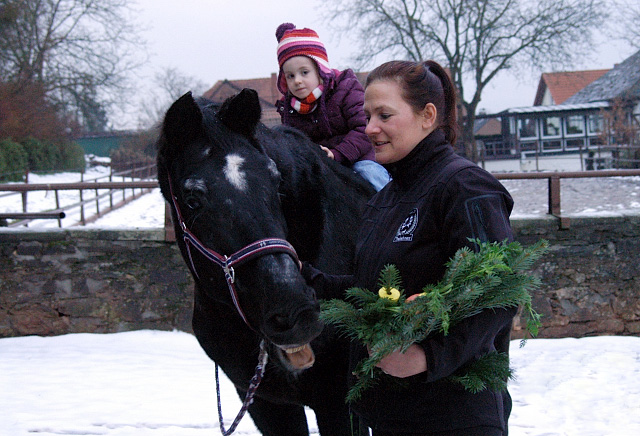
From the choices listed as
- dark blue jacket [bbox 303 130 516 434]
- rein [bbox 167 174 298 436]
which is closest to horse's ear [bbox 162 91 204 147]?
rein [bbox 167 174 298 436]

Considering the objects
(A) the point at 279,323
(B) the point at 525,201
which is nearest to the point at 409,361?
(A) the point at 279,323

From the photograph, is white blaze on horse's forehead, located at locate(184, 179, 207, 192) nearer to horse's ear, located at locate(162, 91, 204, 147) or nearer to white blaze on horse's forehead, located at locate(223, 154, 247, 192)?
white blaze on horse's forehead, located at locate(223, 154, 247, 192)

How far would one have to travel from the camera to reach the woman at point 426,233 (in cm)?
130

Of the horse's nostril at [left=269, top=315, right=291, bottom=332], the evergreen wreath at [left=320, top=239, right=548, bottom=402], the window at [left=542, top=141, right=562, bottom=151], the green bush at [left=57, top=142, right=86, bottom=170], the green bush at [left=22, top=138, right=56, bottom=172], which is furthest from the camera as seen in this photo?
the window at [left=542, top=141, right=562, bottom=151]

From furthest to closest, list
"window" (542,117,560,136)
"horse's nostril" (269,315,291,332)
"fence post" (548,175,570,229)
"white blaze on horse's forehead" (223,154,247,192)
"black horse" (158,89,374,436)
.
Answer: "window" (542,117,560,136)
"fence post" (548,175,570,229)
"white blaze on horse's forehead" (223,154,247,192)
"black horse" (158,89,374,436)
"horse's nostril" (269,315,291,332)

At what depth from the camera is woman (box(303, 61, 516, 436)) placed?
1298 millimetres

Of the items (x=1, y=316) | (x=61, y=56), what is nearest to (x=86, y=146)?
(x=61, y=56)

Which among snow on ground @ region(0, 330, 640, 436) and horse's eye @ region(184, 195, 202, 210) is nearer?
horse's eye @ region(184, 195, 202, 210)

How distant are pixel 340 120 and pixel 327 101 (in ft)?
0.41

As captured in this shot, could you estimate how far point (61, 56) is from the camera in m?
23.2

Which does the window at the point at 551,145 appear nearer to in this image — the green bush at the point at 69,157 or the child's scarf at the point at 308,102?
the green bush at the point at 69,157

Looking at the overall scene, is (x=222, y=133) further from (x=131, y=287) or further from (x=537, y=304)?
(x=537, y=304)

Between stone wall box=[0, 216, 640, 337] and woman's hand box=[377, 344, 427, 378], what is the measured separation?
16.2 ft

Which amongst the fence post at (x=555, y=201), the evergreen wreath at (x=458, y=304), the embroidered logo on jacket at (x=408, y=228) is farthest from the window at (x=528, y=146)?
the evergreen wreath at (x=458, y=304)
